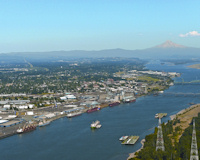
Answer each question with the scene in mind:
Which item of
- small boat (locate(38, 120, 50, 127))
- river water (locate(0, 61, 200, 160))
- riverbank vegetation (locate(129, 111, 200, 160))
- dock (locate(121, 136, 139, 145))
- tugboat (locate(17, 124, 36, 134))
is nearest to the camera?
riverbank vegetation (locate(129, 111, 200, 160))

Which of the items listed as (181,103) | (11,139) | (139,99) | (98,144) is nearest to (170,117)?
(181,103)

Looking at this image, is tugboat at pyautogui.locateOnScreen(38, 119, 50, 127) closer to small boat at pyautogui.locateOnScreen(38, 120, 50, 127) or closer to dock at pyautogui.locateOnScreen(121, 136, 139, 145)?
small boat at pyautogui.locateOnScreen(38, 120, 50, 127)

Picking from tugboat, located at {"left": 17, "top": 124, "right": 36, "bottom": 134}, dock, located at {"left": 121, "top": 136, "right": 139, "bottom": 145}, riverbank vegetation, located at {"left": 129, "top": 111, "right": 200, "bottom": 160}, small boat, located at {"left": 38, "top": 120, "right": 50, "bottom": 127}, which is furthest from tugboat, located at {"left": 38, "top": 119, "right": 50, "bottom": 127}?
riverbank vegetation, located at {"left": 129, "top": 111, "right": 200, "bottom": 160}

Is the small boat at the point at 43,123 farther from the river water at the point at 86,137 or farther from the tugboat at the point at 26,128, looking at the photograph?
the tugboat at the point at 26,128

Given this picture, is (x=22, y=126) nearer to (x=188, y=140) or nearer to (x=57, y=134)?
(x=57, y=134)

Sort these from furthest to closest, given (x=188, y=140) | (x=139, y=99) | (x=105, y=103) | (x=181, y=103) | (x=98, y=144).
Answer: (x=139, y=99), (x=105, y=103), (x=181, y=103), (x=98, y=144), (x=188, y=140)

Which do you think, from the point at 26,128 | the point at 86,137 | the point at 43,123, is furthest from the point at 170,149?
the point at 43,123

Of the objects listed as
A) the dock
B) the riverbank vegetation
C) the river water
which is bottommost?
the river water

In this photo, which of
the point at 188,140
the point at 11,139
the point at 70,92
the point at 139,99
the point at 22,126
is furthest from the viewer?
the point at 70,92
